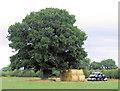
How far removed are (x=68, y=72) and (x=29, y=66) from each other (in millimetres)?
7739

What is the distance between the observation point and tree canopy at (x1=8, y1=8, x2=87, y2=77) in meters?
36.8

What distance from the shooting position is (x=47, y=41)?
117 ft

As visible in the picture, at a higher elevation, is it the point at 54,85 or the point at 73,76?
the point at 73,76

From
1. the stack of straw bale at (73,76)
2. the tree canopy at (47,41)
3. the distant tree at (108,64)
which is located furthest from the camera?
the distant tree at (108,64)

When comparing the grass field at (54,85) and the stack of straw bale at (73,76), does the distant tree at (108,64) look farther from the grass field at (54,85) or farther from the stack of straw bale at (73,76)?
the grass field at (54,85)

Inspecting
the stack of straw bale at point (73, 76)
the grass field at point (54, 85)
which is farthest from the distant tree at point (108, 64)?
the grass field at point (54, 85)

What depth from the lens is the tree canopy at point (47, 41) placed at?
3681cm

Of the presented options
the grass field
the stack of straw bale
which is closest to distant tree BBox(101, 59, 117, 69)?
the stack of straw bale

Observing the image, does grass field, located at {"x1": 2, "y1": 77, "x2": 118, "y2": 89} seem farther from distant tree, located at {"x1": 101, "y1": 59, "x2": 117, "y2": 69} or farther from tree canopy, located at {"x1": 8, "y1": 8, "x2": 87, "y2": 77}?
distant tree, located at {"x1": 101, "y1": 59, "x2": 117, "y2": 69}

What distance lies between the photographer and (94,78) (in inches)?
1902

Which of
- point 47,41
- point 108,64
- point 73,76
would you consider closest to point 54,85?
point 47,41

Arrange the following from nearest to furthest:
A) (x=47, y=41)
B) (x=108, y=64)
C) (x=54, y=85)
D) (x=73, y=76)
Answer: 1. (x=54, y=85)
2. (x=47, y=41)
3. (x=73, y=76)
4. (x=108, y=64)

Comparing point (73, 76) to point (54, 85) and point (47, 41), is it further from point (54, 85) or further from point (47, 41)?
point (54, 85)

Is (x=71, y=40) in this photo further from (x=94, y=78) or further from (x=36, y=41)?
(x=94, y=78)
